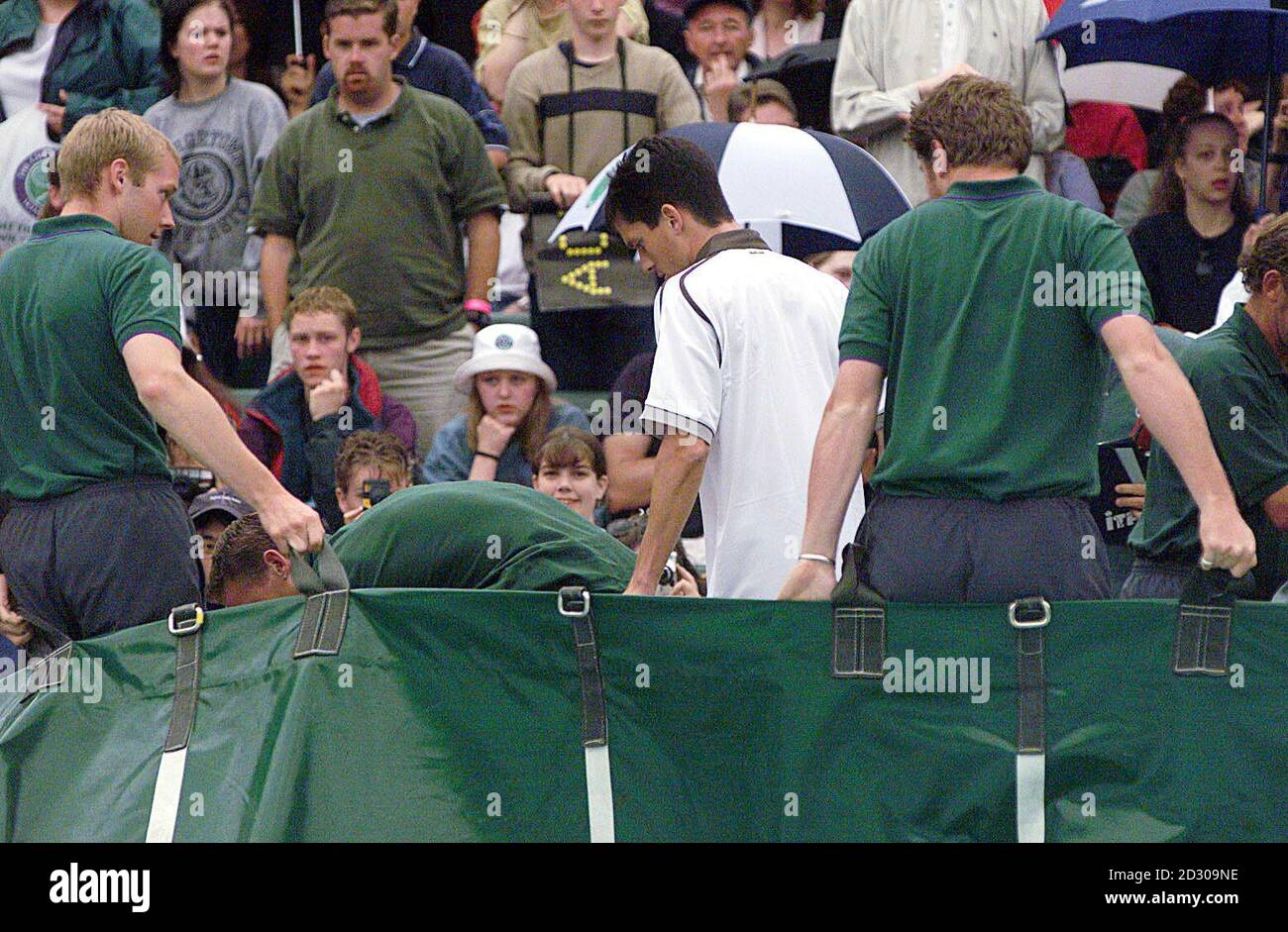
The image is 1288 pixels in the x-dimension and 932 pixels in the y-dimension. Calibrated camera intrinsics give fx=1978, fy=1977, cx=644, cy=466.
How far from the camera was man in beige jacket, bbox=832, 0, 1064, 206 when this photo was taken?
8.48 metres

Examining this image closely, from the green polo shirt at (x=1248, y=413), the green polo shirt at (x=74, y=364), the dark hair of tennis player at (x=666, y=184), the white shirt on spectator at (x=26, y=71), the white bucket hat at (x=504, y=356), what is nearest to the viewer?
the green polo shirt at (x=1248, y=413)

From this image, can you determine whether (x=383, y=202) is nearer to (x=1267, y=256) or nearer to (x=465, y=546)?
(x=465, y=546)

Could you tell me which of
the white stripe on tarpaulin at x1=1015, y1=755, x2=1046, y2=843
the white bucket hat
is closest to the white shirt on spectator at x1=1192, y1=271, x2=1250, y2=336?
the white bucket hat

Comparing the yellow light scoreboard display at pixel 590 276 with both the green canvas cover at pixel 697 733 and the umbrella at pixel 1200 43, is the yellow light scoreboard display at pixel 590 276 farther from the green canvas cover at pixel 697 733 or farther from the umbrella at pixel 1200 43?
the green canvas cover at pixel 697 733

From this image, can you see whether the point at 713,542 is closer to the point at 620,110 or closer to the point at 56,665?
the point at 56,665

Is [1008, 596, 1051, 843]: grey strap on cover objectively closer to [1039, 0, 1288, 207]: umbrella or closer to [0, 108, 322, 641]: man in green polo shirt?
[0, 108, 322, 641]: man in green polo shirt

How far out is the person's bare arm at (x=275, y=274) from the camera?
882cm

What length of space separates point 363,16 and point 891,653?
5.24 meters

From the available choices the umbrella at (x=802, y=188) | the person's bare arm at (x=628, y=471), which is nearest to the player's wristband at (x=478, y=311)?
the person's bare arm at (x=628, y=471)

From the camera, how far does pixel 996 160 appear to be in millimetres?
4621

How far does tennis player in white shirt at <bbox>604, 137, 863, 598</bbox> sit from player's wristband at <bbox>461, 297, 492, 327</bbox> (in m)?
3.47

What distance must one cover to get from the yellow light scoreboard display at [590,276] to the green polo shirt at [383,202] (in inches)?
17.3
